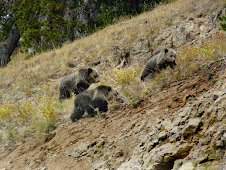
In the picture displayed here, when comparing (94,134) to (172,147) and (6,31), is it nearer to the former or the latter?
(172,147)

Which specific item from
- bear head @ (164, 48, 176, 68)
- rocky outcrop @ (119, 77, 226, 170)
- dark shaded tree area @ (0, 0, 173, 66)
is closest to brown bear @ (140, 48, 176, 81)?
bear head @ (164, 48, 176, 68)

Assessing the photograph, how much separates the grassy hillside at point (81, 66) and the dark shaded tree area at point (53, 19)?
338 centimetres

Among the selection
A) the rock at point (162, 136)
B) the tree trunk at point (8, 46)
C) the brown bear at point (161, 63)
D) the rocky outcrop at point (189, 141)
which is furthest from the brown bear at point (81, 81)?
the tree trunk at point (8, 46)

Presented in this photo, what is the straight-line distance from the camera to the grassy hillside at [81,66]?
6113mm

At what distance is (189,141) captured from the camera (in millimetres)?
2893

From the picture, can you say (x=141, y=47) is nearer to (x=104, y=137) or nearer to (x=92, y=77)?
(x=92, y=77)

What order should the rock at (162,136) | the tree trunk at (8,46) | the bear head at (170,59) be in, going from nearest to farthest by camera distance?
1. the rock at (162,136)
2. the bear head at (170,59)
3. the tree trunk at (8,46)

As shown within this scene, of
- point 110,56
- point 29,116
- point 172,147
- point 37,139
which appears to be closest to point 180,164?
point 172,147

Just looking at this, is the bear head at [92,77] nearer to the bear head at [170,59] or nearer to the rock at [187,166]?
the bear head at [170,59]

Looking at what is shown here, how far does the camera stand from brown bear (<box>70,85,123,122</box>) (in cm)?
596

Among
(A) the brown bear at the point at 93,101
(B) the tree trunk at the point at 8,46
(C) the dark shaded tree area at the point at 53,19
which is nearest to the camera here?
(A) the brown bear at the point at 93,101

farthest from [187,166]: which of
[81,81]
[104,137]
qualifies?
[81,81]

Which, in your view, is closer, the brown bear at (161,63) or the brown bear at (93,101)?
the brown bear at (93,101)

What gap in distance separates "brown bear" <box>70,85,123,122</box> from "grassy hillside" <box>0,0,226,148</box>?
293mm
